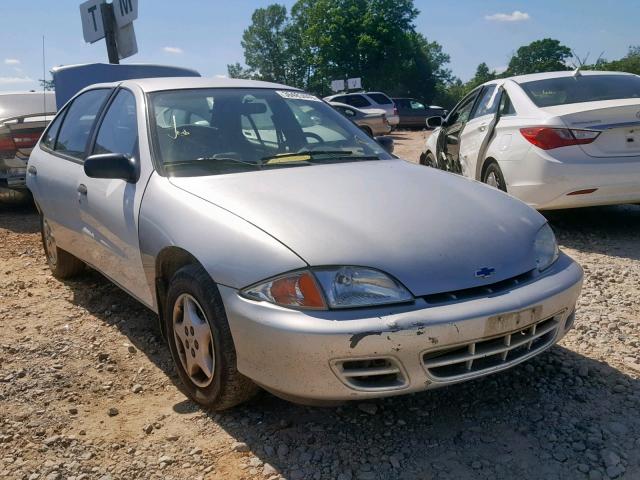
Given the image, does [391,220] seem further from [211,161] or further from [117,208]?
[117,208]

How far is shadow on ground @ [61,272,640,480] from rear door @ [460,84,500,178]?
3.54 meters

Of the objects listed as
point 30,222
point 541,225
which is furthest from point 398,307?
point 30,222

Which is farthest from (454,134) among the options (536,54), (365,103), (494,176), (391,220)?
(536,54)

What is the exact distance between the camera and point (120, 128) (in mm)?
3654

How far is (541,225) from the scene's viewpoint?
2.88 meters

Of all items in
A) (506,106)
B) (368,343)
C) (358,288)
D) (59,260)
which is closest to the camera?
(368,343)

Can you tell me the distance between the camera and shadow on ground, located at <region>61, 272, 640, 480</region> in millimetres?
2352

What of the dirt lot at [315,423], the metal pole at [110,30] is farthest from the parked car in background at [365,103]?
the dirt lot at [315,423]

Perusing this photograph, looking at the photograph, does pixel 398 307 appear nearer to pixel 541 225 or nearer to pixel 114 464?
pixel 541 225

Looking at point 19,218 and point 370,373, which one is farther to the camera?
point 19,218

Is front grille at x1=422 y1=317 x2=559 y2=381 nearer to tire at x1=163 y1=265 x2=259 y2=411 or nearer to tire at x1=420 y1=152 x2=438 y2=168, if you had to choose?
tire at x1=163 y1=265 x2=259 y2=411

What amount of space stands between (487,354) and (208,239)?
46.2 inches

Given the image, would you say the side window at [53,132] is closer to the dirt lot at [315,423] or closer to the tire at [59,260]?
the tire at [59,260]

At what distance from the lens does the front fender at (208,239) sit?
7.77 ft
